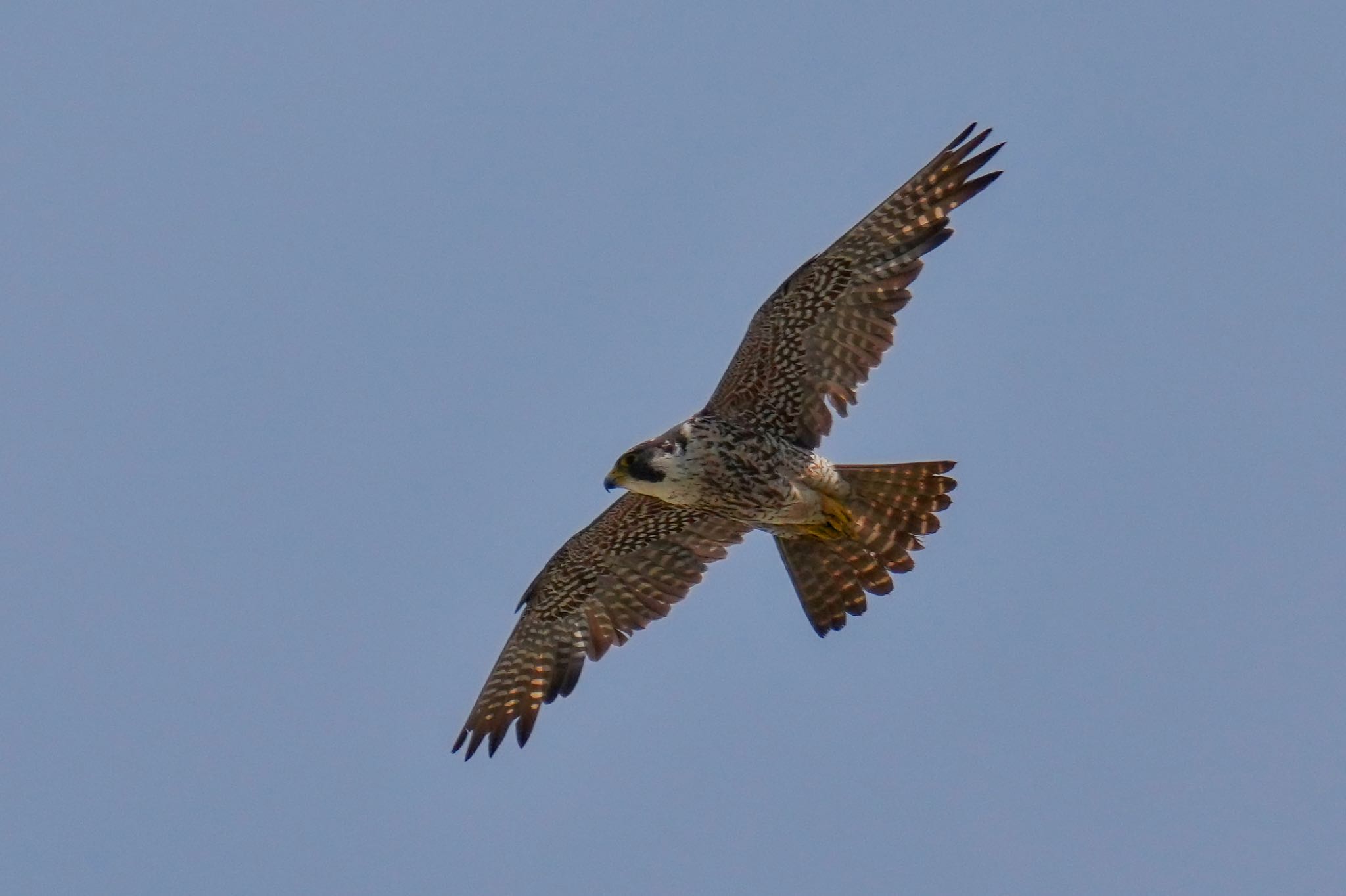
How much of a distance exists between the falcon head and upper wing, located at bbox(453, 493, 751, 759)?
84 centimetres

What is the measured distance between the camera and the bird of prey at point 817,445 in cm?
1178

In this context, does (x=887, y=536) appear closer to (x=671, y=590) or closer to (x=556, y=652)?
(x=671, y=590)

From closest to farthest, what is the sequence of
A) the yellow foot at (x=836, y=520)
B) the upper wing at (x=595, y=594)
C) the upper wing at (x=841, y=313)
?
the upper wing at (x=841, y=313) → the yellow foot at (x=836, y=520) → the upper wing at (x=595, y=594)

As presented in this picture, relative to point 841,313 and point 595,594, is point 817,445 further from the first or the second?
point 595,594

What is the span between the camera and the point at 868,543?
1209 centimetres

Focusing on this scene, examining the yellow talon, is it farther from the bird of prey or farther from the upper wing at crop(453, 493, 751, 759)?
the upper wing at crop(453, 493, 751, 759)

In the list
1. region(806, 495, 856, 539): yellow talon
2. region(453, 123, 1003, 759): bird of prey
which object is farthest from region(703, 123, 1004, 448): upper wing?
region(806, 495, 856, 539): yellow talon

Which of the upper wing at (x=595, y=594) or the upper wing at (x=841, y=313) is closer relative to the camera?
the upper wing at (x=841, y=313)

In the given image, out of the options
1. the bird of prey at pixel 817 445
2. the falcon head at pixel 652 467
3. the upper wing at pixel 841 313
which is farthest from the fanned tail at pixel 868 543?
the falcon head at pixel 652 467

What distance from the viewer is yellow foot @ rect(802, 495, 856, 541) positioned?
39.6 ft

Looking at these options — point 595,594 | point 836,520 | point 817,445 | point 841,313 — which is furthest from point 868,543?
point 595,594

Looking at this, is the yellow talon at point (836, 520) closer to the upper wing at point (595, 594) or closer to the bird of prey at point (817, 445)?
the bird of prey at point (817, 445)

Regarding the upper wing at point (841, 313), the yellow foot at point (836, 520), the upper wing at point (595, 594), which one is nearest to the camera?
the upper wing at point (841, 313)

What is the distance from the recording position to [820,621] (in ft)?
40.6
